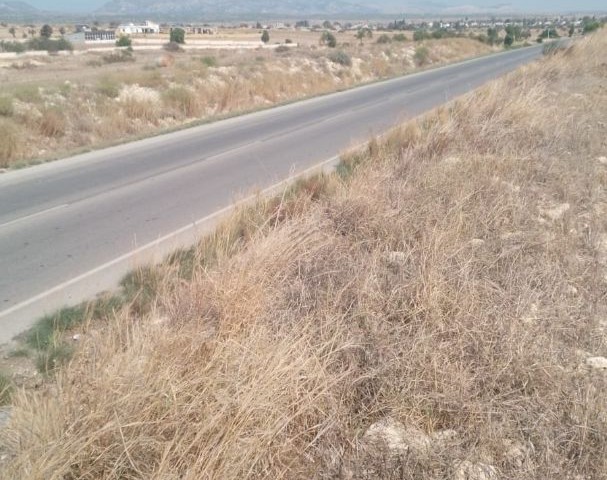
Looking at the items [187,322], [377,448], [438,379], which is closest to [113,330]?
[187,322]

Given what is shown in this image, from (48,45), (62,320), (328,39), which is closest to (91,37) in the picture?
(48,45)

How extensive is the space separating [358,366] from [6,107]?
580 inches

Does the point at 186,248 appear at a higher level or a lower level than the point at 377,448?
lower

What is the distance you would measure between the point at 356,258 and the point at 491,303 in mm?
1330

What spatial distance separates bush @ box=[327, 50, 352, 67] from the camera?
33.2 m

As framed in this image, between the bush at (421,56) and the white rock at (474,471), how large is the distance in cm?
4406

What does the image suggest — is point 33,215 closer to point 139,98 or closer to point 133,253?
point 133,253

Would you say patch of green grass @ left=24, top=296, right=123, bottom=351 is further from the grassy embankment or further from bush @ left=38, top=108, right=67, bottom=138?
bush @ left=38, top=108, right=67, bottom=138

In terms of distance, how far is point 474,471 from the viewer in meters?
2.80

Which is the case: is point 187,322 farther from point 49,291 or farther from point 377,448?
point 49,291

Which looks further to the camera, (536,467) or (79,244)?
(79,244)

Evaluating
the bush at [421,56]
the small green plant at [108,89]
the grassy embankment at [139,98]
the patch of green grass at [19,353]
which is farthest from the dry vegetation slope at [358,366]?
the bush at [421,56]

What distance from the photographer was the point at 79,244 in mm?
7055

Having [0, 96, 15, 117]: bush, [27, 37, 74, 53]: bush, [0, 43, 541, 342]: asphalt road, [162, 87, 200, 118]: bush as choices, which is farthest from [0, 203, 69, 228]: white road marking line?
[27, 37, 74, 53]: bush
